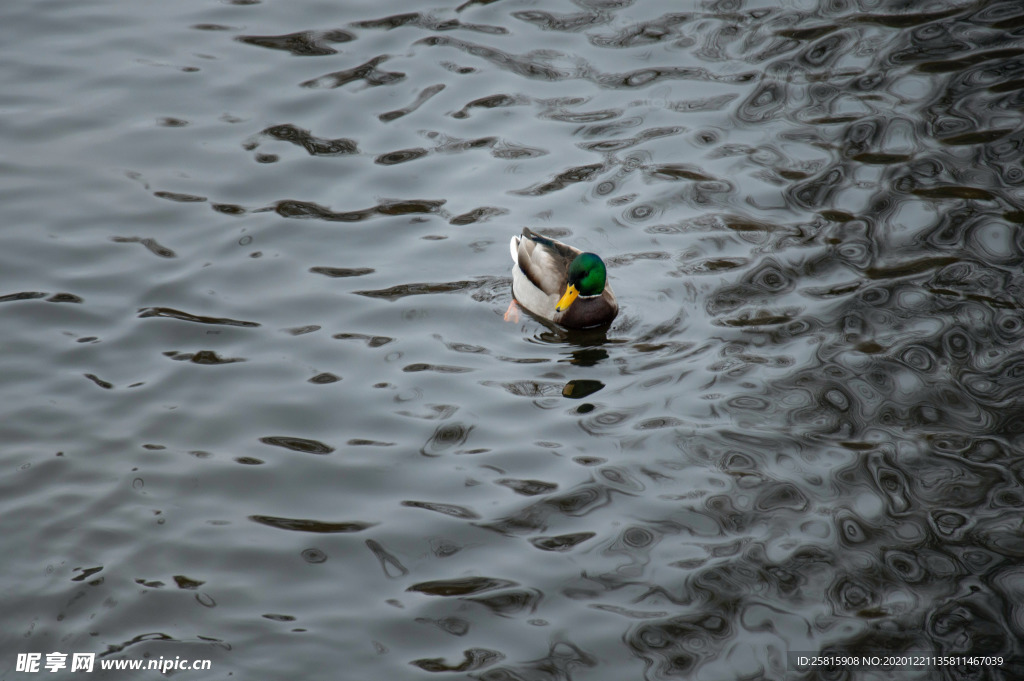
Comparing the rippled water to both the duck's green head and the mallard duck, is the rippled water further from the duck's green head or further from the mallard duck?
the duck's green head

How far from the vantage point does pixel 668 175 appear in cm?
818

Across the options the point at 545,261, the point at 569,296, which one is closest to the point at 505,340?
the point at 569,296

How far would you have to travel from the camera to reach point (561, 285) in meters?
6.95

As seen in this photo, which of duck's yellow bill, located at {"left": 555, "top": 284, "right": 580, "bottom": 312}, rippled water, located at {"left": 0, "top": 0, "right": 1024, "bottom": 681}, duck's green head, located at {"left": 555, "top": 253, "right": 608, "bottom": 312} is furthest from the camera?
duck's yellow bill, located at {"left": 555, "top": 284, "right": 580, "bottom": 312}

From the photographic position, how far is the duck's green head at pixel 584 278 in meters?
6.75

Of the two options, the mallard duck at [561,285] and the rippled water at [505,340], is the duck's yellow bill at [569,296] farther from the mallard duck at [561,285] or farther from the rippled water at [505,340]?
the rippled water at [505,340]

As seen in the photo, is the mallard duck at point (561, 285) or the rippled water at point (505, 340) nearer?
the rippled water at point (505, 340)

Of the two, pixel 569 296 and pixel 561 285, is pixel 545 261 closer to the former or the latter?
pixel 561 285

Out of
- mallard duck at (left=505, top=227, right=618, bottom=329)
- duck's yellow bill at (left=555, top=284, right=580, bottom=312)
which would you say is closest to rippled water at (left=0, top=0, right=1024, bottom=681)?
mallard duck at (left=505, top=227, right=618, bottom=329)

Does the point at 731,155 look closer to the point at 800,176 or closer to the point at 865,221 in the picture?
the point at 800,176

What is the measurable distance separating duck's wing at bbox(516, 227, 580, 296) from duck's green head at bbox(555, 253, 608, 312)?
0.38 ft

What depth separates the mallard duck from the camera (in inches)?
268

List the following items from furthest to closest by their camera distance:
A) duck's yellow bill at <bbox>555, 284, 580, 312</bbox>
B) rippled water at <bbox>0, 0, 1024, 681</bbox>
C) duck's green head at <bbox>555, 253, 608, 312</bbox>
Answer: duck's yellow bill at <bbox>555, 284, 580, 312</bbox> → duck's green head at <bbox>555, 253, 608, 312</bbox> → rippled water at <bbox>0, 0, 1024, 681</bbox>

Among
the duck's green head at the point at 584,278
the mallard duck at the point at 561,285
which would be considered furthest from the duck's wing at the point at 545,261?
the duck's green head at the point at 584,278
